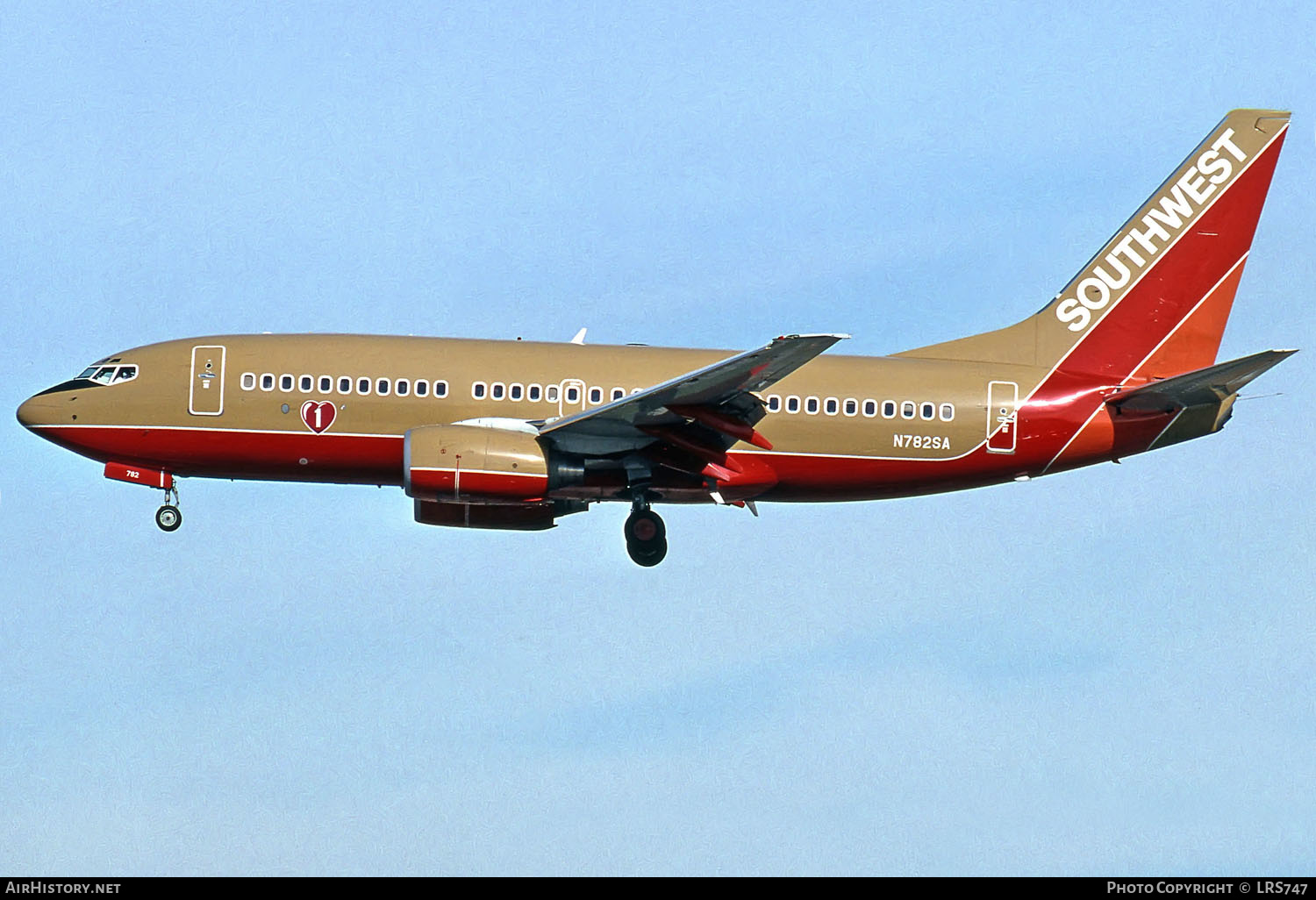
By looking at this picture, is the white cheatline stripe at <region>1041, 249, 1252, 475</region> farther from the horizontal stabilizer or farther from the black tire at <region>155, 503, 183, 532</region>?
the black tire at <region>155, 503, 183, 532</region>

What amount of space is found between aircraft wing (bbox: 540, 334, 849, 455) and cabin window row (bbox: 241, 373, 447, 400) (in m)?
2.82

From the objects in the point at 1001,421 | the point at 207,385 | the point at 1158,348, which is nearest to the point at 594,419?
the point at 207,385

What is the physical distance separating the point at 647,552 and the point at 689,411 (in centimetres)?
399

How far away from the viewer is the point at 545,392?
1644 inches

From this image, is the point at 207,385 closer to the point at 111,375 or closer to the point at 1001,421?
the point at 111,375

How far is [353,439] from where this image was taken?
41500 millimetres

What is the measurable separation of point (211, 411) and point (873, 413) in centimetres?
1510

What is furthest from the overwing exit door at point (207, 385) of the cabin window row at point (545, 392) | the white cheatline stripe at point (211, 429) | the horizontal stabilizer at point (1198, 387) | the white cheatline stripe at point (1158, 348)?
the horizontal stabilizer at point (1198, 387)

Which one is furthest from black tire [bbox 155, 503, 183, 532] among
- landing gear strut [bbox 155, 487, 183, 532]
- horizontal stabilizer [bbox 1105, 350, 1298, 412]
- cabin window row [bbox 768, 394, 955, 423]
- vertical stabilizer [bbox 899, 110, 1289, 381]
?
horizontal stabilizer [bbox 1105, 350, 1298, 412]

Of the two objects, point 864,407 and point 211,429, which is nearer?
point 211,429

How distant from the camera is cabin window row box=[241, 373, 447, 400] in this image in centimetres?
4159

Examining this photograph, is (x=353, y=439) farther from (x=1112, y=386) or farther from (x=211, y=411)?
(x=1112, y=386)

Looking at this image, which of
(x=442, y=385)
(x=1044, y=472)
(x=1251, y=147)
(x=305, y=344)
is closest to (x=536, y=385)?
(x=442, y=385)

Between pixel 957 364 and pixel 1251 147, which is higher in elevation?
pixel 1251 147
